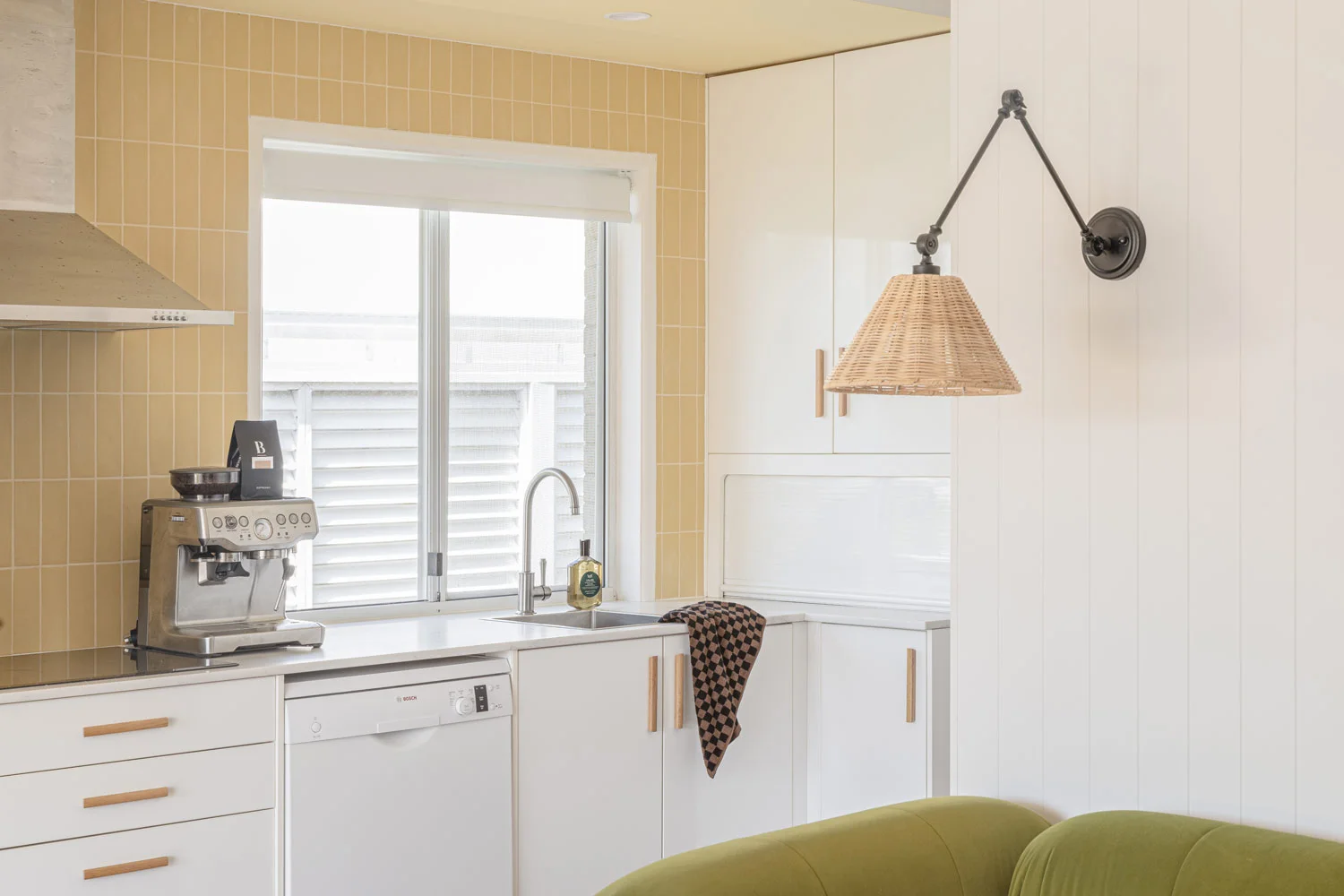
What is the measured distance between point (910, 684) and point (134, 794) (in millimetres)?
1860

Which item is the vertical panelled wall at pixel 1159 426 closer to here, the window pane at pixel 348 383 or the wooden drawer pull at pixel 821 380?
the wooden drawer pull at pixel 821 380

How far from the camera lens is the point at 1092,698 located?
6.87 feet

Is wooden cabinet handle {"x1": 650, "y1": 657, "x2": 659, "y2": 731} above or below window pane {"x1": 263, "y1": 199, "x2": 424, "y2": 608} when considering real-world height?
below

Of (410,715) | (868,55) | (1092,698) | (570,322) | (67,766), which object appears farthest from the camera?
(570,322)

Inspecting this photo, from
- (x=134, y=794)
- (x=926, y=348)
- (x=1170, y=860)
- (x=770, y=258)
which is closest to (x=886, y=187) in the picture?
(x=770, y=258)

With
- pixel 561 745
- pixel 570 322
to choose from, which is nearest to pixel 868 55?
pixel 570 322

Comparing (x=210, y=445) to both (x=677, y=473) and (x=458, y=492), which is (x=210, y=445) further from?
(x=677, y=473)

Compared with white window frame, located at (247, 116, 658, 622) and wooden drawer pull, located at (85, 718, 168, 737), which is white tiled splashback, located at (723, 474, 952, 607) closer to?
white window frame, located at (247, 116, 658, 622)

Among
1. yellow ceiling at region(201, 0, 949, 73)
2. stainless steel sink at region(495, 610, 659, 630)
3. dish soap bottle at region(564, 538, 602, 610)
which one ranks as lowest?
stainless steel sink at region(495, 610, 659, 630)

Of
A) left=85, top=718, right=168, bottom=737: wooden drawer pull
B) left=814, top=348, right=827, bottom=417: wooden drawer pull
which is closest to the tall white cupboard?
left=814, top=348, right=827, bottom=417: wooden drawer pull

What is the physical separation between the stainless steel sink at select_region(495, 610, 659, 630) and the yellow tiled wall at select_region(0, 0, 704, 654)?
92cm

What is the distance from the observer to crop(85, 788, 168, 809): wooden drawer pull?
2533mm

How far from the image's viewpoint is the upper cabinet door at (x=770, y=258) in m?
3.80

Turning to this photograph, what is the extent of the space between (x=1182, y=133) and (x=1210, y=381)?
0.39 meters
